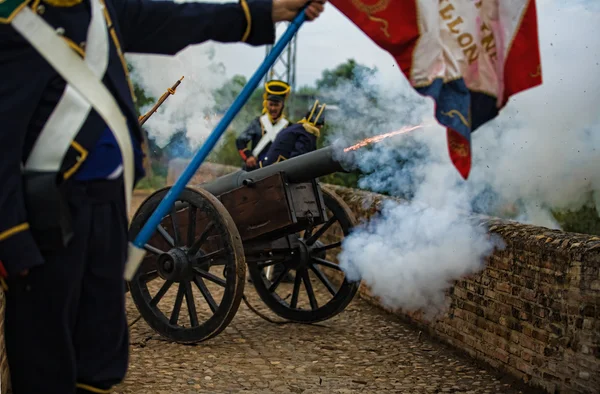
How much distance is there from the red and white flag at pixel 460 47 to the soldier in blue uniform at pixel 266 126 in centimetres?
590

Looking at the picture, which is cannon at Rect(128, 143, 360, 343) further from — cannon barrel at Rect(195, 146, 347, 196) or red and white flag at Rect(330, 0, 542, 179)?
red and white flag at Rect(330, 0, 542, 179)

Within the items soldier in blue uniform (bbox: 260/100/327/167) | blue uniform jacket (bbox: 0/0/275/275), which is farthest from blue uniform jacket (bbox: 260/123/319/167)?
blue uniform jacket (bbox: 0/0/275/275)

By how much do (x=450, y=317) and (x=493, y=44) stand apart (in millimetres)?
3209

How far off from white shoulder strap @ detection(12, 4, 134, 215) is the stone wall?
271 cm

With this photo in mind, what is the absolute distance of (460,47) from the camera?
2846 mm

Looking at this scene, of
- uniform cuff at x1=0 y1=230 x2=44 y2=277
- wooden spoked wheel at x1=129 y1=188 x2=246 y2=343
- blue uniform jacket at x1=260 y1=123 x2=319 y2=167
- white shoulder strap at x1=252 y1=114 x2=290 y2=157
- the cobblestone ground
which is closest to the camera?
uniform cuff at x1=0 y1=230 x2=44 y2=277

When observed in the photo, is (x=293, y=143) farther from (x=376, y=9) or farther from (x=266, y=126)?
(x=376, y=9)

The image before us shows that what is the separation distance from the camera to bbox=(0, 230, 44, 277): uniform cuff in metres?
2.25

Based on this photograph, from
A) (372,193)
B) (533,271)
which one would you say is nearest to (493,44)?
(533,271)

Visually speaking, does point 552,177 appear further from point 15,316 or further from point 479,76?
point 15,316

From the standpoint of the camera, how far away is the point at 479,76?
2836 millimetres

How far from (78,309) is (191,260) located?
3388 mm

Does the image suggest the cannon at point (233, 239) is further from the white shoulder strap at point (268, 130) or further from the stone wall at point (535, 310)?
the white shoulder strap at point (268, 130)

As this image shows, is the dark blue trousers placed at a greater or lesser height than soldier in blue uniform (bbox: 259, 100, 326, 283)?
lesser
